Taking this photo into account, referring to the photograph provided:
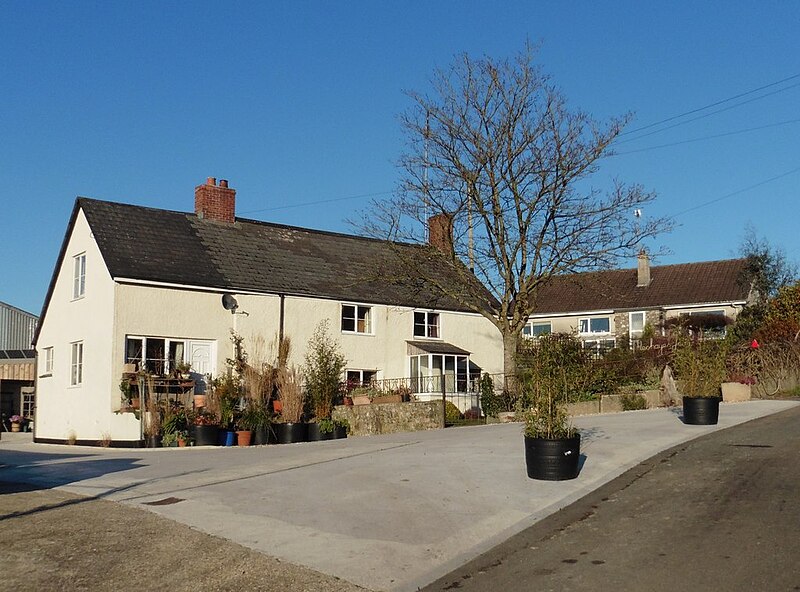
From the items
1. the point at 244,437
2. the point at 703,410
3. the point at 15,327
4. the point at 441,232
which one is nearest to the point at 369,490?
the point at 703,410

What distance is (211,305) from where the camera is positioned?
26203 millimetres

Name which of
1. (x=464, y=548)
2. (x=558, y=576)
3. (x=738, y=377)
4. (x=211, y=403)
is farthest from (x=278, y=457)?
(x=738, y=377)

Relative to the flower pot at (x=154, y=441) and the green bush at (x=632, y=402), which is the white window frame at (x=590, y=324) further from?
the flower pot at (x=154, y=441)

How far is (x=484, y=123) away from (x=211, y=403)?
1345 centimetres

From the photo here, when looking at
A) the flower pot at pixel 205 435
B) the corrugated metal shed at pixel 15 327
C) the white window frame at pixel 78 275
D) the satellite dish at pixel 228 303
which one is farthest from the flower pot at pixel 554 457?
the corrugated metal shed at pixel 15 327

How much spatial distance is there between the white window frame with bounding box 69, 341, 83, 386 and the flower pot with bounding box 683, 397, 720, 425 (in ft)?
58.0

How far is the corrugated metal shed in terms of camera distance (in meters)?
43.7

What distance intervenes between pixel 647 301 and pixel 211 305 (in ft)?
96.2

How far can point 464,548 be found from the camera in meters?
8.70

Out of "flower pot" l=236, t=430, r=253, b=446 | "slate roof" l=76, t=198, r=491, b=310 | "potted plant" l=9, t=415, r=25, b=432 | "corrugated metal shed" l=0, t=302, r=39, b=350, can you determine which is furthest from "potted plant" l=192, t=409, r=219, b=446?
"corrugated metal shed" l=0, t=302, r=39, b=350

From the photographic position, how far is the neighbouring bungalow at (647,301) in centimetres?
4541

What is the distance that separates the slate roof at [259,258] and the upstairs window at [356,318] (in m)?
0.44

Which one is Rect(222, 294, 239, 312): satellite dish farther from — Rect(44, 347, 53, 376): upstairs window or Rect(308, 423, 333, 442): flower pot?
Rect(44, 347, 53, 376): upstairs window

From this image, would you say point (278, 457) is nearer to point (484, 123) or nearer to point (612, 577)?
point (612, 577)
